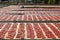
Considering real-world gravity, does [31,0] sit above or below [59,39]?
below

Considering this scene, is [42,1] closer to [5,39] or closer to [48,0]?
[48,0]

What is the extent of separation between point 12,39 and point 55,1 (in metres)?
27.6

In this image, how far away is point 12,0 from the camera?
35.5 m

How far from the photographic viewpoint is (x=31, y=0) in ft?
114

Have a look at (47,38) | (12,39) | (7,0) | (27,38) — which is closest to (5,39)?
(12,39)

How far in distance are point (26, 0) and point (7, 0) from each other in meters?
3.98

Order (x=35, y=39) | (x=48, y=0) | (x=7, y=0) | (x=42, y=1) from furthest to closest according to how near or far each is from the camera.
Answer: (x=7, y=0)
(x=42, y=1)
(x=48, y=0)
(x=35, y=39)

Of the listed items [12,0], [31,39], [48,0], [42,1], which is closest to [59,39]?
[31,39]

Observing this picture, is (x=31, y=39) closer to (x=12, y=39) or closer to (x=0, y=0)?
(x=12, y=39)

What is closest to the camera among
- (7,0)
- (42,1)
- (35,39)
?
(35,39)

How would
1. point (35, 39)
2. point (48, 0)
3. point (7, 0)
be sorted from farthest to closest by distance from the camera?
point (7, 0) → point (48, 0) → point (35, 39)

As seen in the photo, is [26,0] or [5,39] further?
[26,0]

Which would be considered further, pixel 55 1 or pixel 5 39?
pixel 55 1

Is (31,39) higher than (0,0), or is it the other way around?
(31,39)
